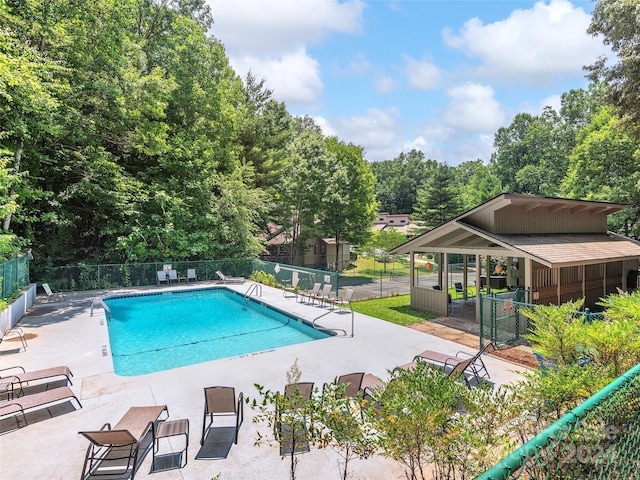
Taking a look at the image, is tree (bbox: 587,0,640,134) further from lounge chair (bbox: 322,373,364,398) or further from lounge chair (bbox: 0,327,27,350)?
lounge chair (bbox: 0,327,27,350)

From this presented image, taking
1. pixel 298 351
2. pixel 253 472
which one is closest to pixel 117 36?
pixel 298 351

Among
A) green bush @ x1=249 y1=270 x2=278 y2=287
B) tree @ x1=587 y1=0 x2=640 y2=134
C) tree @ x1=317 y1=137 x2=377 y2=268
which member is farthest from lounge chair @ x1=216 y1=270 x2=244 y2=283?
tree @ x1=587 y1=0 x2=640 y2=134

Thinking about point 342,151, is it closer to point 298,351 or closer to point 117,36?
point 117,36

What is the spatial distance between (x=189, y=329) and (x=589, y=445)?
44.6 feet

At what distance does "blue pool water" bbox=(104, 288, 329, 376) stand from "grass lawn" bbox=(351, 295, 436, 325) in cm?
294

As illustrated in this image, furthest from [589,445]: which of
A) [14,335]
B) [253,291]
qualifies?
[253,291]

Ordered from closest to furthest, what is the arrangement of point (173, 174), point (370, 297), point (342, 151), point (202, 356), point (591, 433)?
1. point (591, 433)
2. point (202, 356)
3. point (370, 297)
4. point (173, 174)
5. point (342, 151)

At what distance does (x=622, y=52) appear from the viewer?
16.5 m

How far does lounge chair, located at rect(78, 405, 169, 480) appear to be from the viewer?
175 inches

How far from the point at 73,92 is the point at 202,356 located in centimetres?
1476

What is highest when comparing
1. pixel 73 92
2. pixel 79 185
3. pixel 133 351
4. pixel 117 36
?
pixel 117 36

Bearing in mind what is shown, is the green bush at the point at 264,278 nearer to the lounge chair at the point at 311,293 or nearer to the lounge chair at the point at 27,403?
the lounge chair at the point at 311,293

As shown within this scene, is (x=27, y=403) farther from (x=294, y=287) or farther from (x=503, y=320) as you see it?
(x=294, y=287)

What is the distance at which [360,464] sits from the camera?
16.1 feet
